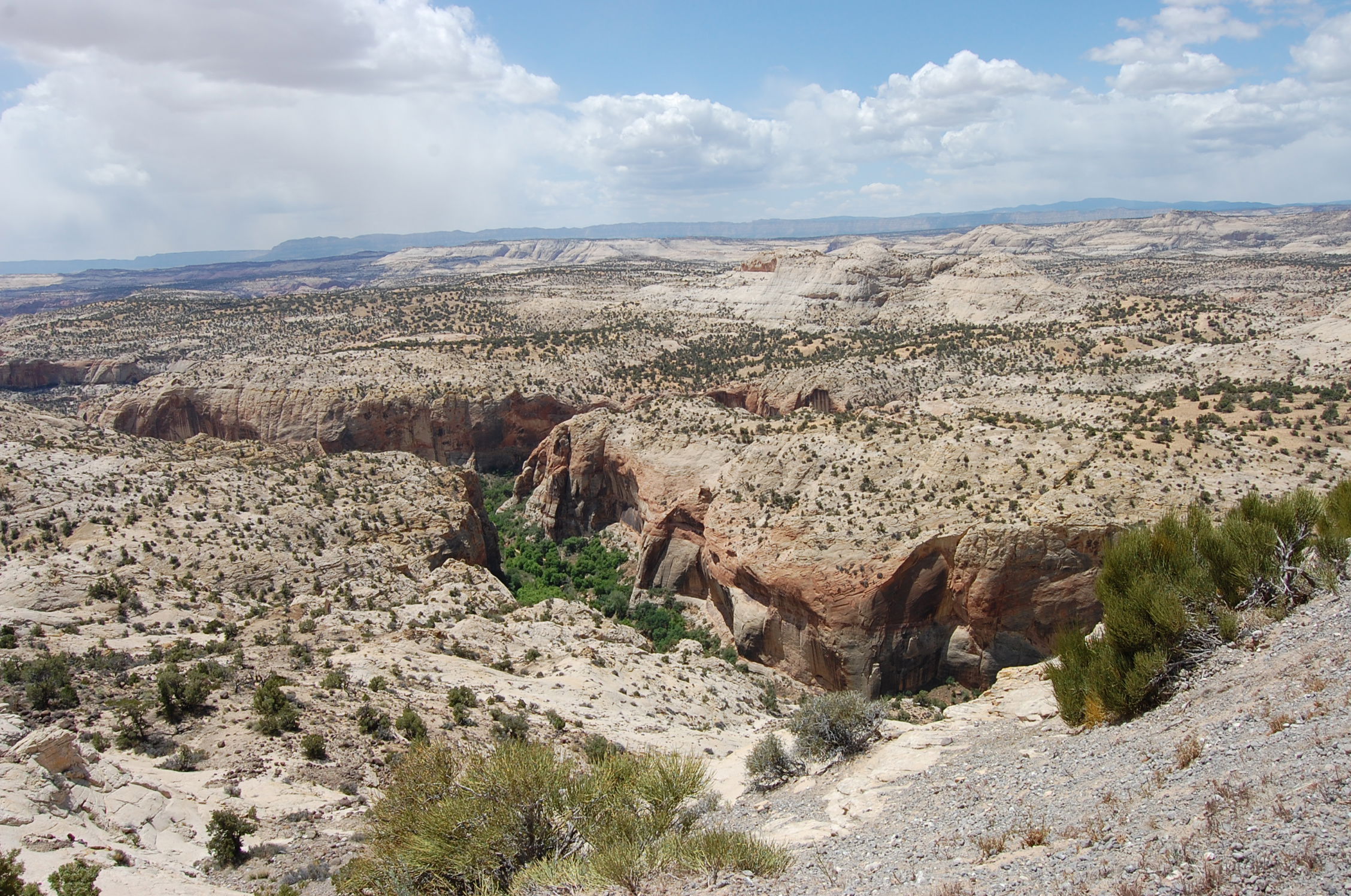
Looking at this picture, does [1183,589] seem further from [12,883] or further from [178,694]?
[178,694]

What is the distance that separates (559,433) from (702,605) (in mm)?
15261

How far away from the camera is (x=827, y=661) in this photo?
26297 millimetres

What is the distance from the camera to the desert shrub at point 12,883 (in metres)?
9.18

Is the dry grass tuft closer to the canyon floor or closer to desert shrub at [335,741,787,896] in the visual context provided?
the canyon floor

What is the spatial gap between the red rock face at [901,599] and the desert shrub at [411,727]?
1380 centimetres

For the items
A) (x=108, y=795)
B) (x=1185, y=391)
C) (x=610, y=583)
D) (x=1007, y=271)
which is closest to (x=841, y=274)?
(x=1007, y=271)

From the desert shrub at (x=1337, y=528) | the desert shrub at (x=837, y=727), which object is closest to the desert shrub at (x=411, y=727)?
the desert shrub at (x=837, y=727)

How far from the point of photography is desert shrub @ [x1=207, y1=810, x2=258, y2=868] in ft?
40.7

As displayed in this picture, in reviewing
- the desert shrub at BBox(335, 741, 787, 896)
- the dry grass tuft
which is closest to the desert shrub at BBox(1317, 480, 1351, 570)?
the dry grass tuft

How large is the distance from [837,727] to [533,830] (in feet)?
23.2

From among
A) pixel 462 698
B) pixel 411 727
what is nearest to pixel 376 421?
pixel 462 698

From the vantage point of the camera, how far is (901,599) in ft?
82.9

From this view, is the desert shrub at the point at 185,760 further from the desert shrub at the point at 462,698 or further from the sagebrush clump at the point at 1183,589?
the sagebrush clump at the point at 1183,589

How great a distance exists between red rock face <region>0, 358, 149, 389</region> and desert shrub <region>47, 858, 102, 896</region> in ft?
236
